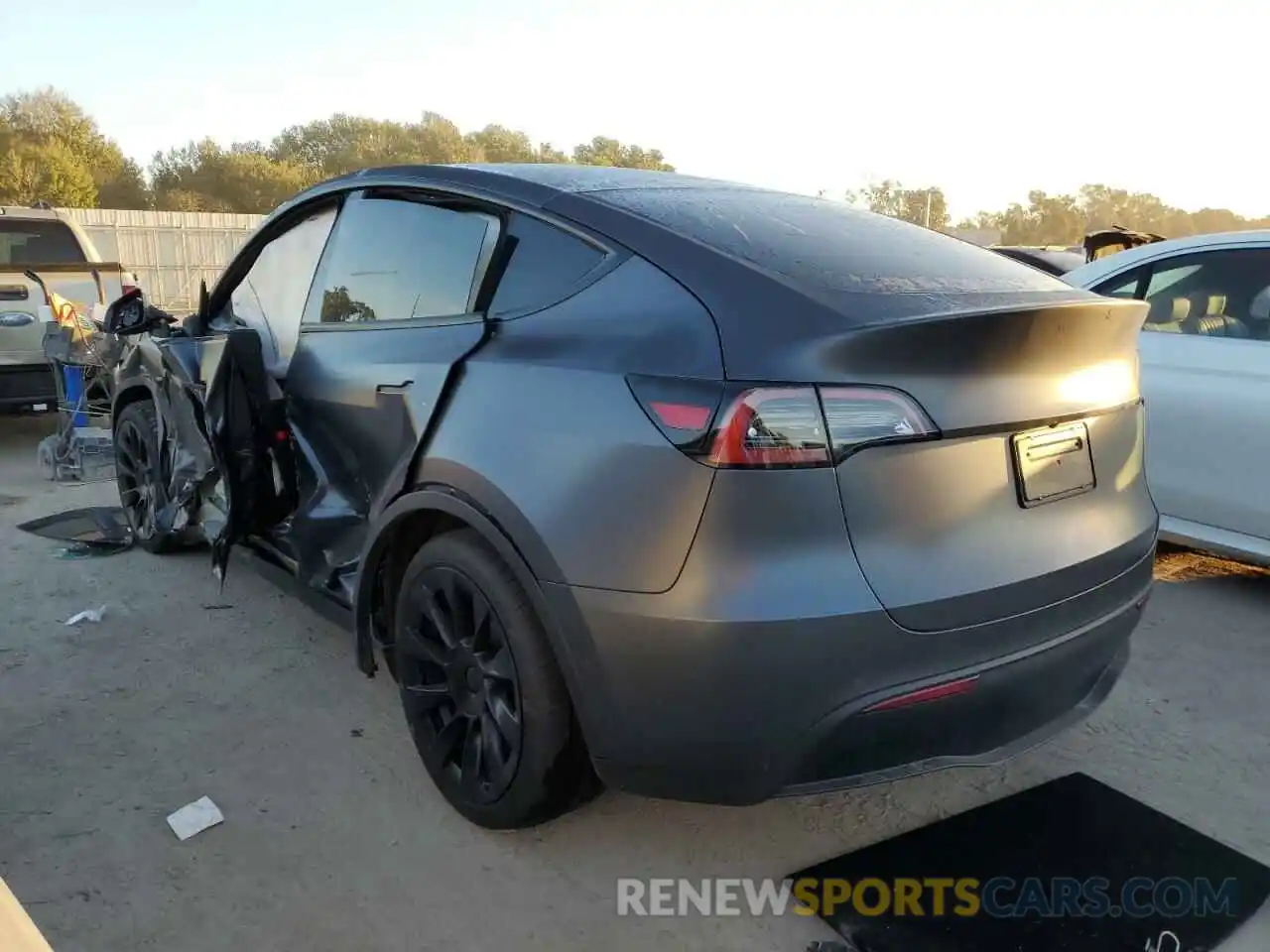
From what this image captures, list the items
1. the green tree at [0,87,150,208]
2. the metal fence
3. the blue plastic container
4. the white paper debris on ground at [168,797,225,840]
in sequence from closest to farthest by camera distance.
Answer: the white paper debris on ground at [168,797,225,840] < the blue plastic container < the metal fence < the green tree at [0,87,150,208]

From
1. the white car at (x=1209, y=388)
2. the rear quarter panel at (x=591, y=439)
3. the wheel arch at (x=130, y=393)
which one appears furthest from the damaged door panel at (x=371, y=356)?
the white car at (x=1209, y=388)

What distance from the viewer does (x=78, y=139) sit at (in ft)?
154

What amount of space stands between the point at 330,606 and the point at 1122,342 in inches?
97.2

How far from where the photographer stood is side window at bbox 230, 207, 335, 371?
3609 millimetres

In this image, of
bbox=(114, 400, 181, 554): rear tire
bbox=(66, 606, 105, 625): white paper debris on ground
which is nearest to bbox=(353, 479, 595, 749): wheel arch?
bbox=(66, 606, 105, 625): white paper debris on ground

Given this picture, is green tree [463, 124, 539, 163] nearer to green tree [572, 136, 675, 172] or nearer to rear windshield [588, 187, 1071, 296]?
green tree [572, 136, 675, 172]

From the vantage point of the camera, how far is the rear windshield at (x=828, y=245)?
2283 millimetres

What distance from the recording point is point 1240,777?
3.05m

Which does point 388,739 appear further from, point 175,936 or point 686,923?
point 686,923

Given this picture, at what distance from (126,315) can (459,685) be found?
10.6 feet

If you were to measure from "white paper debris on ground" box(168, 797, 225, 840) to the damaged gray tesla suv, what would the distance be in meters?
0.56

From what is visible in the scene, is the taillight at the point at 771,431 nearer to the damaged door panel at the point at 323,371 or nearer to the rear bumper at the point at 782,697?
the rear bumper at the point at 782,697

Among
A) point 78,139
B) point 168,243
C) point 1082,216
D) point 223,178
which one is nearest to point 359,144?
point 223,178

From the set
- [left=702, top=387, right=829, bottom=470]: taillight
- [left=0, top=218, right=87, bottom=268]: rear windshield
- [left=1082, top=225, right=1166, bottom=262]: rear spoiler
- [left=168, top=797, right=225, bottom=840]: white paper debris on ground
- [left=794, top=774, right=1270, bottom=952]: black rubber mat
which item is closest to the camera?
[left=702, top=387, right=829, bottom=470]: taillight
